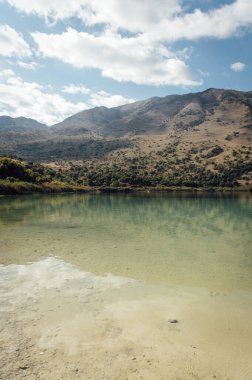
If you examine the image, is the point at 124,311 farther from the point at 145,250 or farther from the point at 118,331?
the point at 145,250

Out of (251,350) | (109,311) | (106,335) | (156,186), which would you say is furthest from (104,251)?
(156,186)

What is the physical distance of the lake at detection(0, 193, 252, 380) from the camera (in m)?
8.68

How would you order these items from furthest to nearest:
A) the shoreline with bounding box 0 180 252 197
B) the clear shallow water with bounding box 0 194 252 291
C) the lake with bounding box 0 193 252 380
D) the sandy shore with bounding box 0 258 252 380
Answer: the shoreline with bounding box 0 180 252 197 < the clear shallow water with bounding box 0 194 252 291 < the lake with bounding box 0 193 252 380 < the sandy shore with bounding box 0 258 252 380

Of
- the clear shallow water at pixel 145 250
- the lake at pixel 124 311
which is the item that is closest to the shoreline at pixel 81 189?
the clear shallow water at pixel 145 250

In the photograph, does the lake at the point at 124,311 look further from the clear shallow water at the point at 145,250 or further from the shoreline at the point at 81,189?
the shoreline at the point at 81,189

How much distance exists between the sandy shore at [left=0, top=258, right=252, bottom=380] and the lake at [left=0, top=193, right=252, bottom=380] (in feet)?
0.10

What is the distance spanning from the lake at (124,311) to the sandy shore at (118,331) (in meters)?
0.03

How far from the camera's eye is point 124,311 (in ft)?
40.7

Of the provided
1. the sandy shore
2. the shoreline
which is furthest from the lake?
the shoreline

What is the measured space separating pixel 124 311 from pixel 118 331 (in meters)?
1.78

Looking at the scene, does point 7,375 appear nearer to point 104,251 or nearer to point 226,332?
point 226,332

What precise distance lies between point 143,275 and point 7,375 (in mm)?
10382

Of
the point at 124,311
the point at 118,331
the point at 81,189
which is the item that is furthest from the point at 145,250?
the point at 81,189

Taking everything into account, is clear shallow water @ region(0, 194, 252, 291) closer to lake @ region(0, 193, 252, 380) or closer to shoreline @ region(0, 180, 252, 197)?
lake @ region(0, 193, 252, 380)
